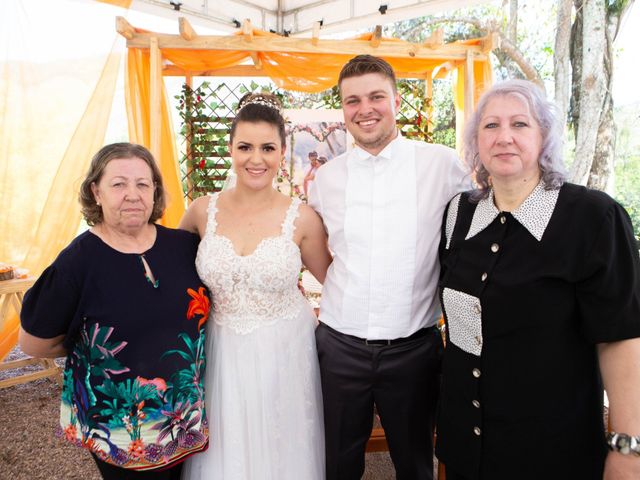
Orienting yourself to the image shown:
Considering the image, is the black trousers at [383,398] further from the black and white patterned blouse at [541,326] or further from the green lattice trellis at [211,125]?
the green lattice trellis at [211,125]

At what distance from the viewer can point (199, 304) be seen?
1.48 meters

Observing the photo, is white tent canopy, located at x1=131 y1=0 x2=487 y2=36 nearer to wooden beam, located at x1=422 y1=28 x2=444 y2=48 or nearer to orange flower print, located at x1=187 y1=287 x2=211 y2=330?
wooden beam, located at x1=422 y1=28 x2=444 y2=48

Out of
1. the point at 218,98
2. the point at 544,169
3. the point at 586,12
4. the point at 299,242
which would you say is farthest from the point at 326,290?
the point at 586,12

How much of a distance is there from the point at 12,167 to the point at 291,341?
289 centimetres

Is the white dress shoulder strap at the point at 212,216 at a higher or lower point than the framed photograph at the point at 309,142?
lower

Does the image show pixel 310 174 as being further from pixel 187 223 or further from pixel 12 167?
pixel 187 223

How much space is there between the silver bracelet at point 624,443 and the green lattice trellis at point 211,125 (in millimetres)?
3926

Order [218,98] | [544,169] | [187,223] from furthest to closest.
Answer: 1. [218,98]
2. [187,223]
3. [544,169]

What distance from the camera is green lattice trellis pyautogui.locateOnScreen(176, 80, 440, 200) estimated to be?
4672 mm

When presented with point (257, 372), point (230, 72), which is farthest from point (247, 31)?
point (257, 372)

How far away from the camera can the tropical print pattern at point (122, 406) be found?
4.13ft

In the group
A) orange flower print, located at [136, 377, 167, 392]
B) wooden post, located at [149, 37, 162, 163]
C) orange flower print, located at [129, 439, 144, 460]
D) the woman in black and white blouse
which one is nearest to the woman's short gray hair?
the woman in black and white blouse

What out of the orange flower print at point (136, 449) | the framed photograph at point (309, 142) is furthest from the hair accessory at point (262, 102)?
the framed photograph at point (309, 142)

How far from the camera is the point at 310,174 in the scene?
4.75 m
